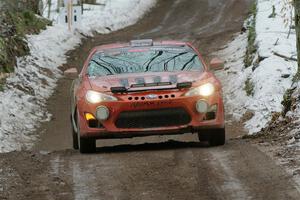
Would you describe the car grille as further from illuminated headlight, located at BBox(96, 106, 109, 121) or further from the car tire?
the car tire

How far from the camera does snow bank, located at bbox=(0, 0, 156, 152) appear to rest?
626 inches

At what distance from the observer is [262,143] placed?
10.0 metres

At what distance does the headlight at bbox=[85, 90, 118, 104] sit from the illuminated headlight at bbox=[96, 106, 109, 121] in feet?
0.35

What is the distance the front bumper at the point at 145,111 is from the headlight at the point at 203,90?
62 mm

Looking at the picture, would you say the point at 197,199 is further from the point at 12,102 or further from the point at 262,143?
the point at 12,102

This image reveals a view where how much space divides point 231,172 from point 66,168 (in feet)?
6.36

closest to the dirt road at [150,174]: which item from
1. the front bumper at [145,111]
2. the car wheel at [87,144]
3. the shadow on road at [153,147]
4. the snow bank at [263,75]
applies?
the shadow on road at [153,147]

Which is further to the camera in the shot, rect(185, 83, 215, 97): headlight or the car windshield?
the car windshield

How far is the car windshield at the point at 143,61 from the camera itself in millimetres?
10750

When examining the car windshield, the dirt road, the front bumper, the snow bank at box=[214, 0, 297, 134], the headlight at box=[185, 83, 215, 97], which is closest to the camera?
the dirt road

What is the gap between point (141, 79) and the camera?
9.98 metres

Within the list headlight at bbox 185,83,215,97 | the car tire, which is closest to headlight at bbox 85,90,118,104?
headlight at bbox 185,83,215,97

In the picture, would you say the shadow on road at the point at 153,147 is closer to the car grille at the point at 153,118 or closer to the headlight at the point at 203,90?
the car grille at the point at 153,118

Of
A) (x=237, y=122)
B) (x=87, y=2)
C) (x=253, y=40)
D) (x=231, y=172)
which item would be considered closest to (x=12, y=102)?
(x=237, y=122)
